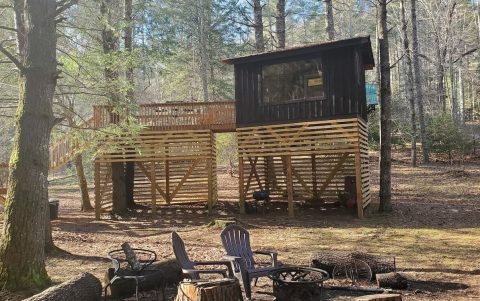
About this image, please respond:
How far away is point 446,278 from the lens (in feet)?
23.3

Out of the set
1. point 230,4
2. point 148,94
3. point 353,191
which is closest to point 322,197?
point 353,191

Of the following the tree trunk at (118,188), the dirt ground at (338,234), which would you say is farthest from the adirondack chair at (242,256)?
the tree trunk at (118,188)

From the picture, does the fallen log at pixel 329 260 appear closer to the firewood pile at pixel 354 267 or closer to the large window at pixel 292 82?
the firewood pile at pixel 354 267

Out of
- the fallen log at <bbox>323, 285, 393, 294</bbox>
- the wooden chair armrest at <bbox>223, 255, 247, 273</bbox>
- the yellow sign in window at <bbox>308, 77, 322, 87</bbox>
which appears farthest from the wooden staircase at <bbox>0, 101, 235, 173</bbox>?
the fallen log at <bbox>323, 285, 393, 294</bbox>

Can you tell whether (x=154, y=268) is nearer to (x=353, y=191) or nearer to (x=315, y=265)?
(x=315, y=265)

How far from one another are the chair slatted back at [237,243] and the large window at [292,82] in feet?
28.3

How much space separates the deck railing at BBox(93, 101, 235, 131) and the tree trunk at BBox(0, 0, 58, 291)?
8.58 meters

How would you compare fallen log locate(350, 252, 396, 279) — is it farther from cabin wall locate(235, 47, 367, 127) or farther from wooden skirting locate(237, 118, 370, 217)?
cabin wall locate(235, 47, 367, 127)

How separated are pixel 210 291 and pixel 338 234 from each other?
7248mm

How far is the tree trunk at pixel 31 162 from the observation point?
642cm

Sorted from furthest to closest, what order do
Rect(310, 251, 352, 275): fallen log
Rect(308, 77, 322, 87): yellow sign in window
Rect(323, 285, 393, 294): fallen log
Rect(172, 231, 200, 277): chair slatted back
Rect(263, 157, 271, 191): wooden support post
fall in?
Rect(263, 157, 271, 191): wooden support post < Rect(308, 77, 322, 87): yellow sign in window < Rect(310, 251, 352, 275): fallen log < Rect(323, 285, 393, 294): fallen log < Rect(172, 231, 200, 277): chair slatted back

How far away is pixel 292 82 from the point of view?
598 inches

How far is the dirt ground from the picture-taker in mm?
7465

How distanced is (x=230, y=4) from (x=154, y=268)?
76.6 feet
